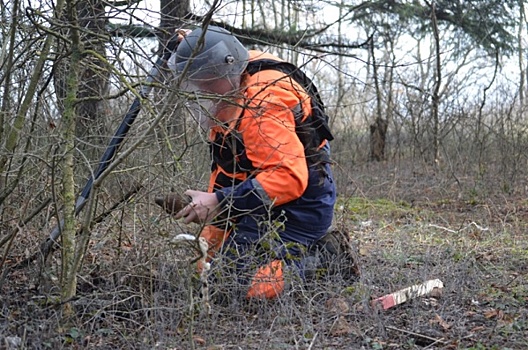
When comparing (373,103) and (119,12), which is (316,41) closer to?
(373,103)

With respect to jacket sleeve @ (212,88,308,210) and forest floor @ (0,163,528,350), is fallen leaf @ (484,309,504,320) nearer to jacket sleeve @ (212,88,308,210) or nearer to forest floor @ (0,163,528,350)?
forest floor @ (0,163,528,350)

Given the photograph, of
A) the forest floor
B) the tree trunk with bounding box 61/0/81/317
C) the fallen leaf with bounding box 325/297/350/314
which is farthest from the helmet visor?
the fallen leaf with bounding box 325/297/350/314

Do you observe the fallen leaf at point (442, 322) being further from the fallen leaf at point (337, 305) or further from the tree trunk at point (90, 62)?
the tree trunk at point (90, 62)

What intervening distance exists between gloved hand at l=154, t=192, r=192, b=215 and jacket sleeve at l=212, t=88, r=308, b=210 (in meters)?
0.18

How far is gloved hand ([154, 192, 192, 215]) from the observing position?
12.1 ft

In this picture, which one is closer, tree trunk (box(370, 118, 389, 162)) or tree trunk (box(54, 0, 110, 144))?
tree trunk (box(54, 0, 110, 144))

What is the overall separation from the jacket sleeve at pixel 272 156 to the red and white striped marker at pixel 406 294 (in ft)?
2.30

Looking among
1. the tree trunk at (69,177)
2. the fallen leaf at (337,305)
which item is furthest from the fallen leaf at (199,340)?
the fallen leaf at (337,305)

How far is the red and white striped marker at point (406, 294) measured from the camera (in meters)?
3.69

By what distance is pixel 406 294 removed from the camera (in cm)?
384

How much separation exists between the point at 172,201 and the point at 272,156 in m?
0.55

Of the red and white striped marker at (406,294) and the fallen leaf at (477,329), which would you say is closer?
the fallen leaf at (477,329)

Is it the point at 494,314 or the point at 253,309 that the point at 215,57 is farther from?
the point at 494,314

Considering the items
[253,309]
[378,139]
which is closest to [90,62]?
[253,309]
